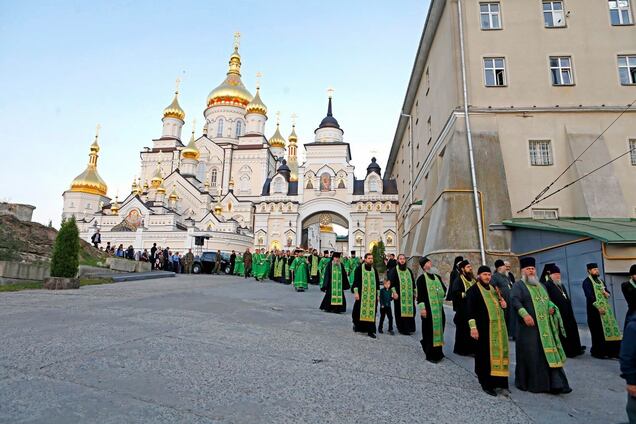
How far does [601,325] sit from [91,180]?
60.7m

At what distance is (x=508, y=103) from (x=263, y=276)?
13.8m

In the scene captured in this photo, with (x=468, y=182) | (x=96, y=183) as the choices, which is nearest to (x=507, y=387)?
(x=468, y=182)

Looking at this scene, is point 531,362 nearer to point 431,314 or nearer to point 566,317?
point 431,314

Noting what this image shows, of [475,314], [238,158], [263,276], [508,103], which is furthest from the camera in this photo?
[238,158]

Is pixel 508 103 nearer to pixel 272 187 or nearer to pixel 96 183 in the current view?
pixel 272 187

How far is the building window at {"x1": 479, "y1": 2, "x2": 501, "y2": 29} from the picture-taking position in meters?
16.1

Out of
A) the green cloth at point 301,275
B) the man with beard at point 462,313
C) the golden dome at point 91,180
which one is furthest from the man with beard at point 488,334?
the golden dome at point 91,180

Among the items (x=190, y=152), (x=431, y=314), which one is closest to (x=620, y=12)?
(x=431, y=314)

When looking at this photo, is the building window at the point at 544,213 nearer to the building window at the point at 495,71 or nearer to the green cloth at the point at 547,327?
the building window at the point at 495,71

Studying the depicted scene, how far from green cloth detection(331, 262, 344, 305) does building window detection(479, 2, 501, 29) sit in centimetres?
→ 1207

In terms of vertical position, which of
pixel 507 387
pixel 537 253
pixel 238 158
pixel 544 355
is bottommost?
pixel 507 387

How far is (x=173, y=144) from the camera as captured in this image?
54.6 metres

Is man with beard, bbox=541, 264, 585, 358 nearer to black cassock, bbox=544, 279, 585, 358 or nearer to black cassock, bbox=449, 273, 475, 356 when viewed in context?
black cassock, bbox=544, 279, 585, 358

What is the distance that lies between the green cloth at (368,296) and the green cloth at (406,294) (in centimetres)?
62
